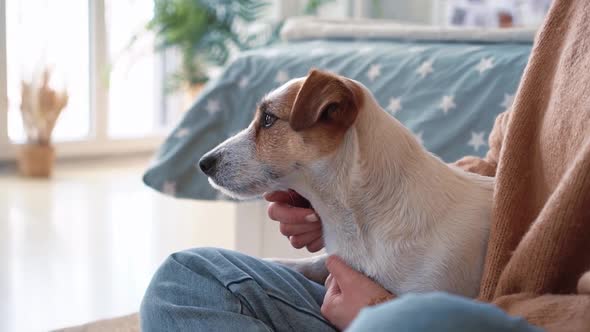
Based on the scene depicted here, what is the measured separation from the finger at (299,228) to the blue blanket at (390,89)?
1.83 feet

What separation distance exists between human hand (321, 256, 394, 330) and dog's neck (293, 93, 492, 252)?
2.0 inches

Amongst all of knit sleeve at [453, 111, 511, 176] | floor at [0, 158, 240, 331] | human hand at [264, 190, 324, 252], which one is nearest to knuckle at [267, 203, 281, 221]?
human hand at [264, 190, 324, 252]

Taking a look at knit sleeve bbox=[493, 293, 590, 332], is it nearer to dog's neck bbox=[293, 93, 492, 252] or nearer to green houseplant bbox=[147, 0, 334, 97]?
dog's neck bbox=[293, 93, 492, 252]

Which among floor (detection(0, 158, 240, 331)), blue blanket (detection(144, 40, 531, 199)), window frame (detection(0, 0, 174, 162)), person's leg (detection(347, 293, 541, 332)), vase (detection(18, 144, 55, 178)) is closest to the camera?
person's leg (detection(347, 293, 541, 332))

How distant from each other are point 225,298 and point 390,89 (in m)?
0.90

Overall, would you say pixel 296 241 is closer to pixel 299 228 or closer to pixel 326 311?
pixel 299 228

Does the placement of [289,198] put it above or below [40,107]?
above

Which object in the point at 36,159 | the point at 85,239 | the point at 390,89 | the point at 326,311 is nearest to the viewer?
the point at 326,311

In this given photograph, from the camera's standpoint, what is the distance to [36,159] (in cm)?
363

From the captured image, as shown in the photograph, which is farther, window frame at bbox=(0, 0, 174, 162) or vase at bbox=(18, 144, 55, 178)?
window frame at bbox=(0, 0, 174, 162)

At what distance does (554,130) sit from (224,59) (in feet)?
10.7

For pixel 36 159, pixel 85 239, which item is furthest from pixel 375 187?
pixel 36 159

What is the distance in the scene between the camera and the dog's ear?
43.4 inches

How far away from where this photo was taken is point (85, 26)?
401 centimetres
